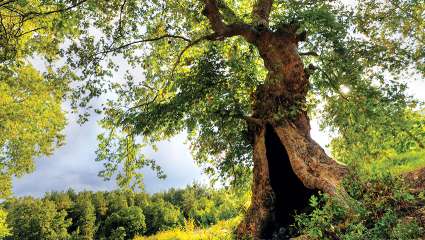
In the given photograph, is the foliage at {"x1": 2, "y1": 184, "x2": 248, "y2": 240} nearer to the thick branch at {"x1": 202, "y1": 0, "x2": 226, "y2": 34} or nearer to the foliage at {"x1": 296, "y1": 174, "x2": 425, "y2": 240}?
the thick branch at {"x1": 202, "y1": 0, "x2": 226, "y2": 34}

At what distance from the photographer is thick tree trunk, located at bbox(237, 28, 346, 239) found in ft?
38.6

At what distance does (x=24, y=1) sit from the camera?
10234mm

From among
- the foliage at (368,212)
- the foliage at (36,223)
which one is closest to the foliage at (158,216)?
the foliage at (36,223)

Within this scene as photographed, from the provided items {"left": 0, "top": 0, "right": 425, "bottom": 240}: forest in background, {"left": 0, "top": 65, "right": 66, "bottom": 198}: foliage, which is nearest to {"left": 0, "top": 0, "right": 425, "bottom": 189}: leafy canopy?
{"left": 0, "top": 0, "right": 425, "bottom": 240}: forest in background

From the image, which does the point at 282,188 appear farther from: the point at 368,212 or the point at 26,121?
the point at 26,121

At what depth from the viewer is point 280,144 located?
13211 millimetres

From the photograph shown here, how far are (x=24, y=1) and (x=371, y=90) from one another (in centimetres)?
1043

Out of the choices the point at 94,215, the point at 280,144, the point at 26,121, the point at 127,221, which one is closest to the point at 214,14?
the point at 280,144

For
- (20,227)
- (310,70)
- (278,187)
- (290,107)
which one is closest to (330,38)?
(310,70)

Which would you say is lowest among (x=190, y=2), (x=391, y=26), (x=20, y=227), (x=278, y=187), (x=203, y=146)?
(x=278, y=187)

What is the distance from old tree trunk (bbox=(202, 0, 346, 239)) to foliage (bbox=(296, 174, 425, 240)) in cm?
386

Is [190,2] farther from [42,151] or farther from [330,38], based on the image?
[42,151]

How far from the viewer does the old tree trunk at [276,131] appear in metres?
11.9

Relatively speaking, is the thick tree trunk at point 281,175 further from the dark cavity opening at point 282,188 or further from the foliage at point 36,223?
the foliage at point 36,223
